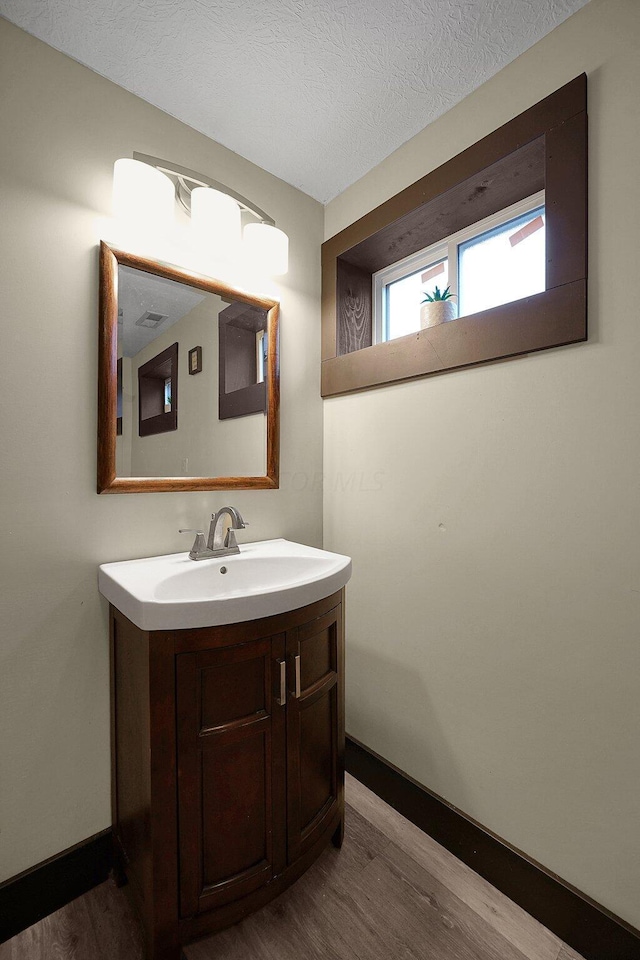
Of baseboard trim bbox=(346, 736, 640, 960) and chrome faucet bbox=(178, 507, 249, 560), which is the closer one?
baseboard trim bbox=(346, 736, 640, 960)

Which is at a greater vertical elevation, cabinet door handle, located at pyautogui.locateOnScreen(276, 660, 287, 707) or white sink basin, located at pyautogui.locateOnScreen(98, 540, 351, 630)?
white sink basin, located at pyautogui.locateOnScreen(98, 540, 351, 630)

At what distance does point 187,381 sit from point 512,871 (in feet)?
5.95

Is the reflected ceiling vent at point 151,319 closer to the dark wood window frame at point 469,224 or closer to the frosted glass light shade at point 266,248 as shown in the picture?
the frosted glass light shade at point 266,248

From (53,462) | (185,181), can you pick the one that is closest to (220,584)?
(53,462)

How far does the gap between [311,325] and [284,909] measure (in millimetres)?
1969

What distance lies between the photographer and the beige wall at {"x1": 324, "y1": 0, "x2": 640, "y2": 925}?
3.44ft

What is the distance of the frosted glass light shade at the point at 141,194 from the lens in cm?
127

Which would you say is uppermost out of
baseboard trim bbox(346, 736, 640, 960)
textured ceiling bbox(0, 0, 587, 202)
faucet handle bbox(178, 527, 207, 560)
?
textured ceiling bbox(0, 0, 587, 202)

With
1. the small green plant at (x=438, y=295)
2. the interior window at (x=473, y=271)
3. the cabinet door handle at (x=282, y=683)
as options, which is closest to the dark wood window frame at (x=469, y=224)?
the interior window at (x=473, y=271)

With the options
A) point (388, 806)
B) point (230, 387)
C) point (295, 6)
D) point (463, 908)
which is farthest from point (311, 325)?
point (463, 908)

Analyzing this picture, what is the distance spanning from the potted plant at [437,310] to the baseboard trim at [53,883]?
6.38 ft

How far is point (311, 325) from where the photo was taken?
6.00 ft

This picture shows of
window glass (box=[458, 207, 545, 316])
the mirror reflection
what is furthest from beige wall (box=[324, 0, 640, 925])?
the mirror reflection

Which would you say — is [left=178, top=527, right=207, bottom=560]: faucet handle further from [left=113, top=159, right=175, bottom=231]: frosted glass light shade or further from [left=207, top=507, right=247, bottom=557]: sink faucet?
[left=113, top=159, right=175, bottom=231]: frosted glass light shade
